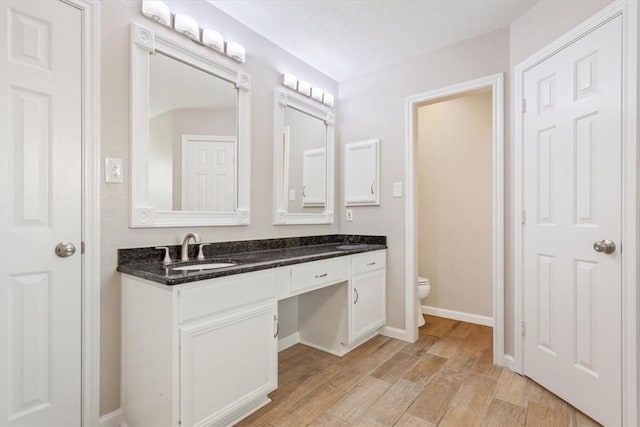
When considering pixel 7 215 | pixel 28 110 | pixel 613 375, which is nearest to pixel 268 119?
pixel 28 110

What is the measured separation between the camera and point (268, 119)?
7.99ft

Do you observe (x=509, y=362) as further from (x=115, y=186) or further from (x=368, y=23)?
(x=115, y=186)

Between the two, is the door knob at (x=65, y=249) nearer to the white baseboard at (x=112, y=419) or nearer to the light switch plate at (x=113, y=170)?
the light switch plate at (x=113, y=170)

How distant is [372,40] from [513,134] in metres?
1.25

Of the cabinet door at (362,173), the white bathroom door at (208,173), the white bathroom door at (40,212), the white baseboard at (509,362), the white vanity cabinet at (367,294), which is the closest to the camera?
the white bathroom door at (40,212)

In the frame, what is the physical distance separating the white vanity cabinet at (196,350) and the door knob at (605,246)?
1697 mm

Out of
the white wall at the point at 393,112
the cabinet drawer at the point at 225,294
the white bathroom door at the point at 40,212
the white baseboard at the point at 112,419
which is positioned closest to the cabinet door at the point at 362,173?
the white wall at the point at 393,112

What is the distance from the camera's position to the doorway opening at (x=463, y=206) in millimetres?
2293

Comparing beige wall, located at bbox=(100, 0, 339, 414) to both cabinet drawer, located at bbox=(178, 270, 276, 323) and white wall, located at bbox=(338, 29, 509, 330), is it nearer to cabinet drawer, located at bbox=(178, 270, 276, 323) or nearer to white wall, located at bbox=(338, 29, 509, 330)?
cabinet drawer, located at bbox=(178, 270, 276, 323)

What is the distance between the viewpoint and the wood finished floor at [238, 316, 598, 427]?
1.67 m

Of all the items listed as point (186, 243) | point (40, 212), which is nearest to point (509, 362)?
point (186, 243)

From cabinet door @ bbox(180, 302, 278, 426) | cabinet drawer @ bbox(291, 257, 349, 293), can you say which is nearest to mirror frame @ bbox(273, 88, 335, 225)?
cabinet drawer @ bbox(291, 257, 349, 293)

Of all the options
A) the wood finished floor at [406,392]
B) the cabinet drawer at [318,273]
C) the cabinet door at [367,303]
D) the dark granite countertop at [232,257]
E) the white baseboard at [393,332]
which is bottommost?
the wood finished floor at [406,392]

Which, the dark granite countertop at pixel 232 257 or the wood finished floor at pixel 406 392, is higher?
the dark granite countertop at pixel 232 257
